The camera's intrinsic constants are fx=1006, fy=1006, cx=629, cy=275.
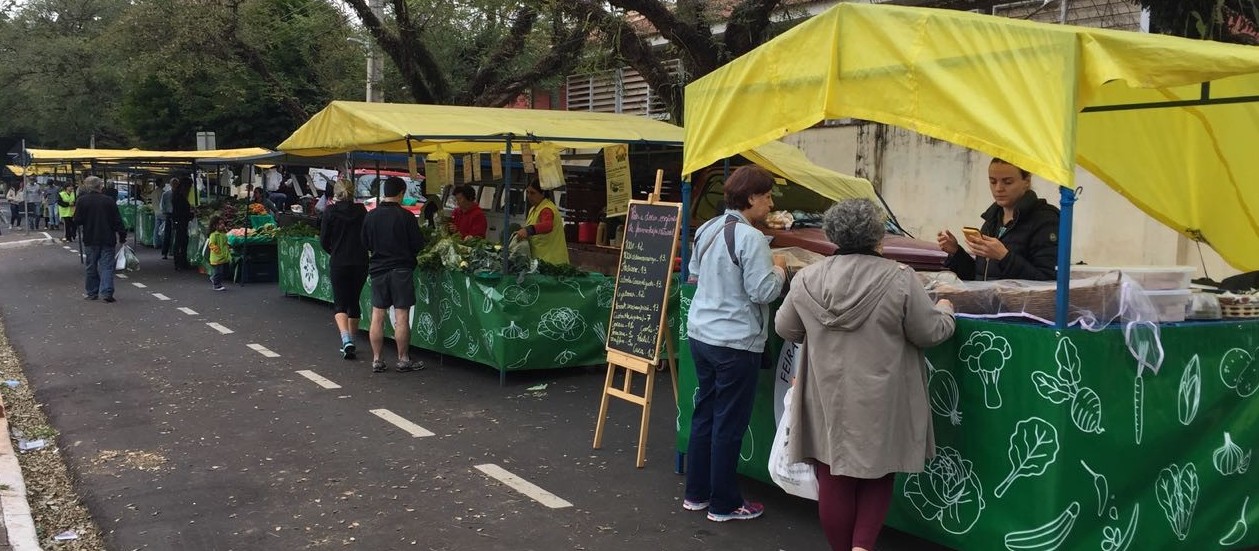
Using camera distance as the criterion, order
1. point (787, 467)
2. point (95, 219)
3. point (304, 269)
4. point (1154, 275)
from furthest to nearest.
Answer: point (304, 269), point (95, 219), point (787, 467), point (1154, 275)

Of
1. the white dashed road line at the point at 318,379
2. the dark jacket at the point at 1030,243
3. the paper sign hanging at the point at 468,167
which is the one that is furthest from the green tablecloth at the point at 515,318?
the dark jacket at the point at 1030,243

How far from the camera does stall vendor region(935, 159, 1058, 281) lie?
4.60 meters

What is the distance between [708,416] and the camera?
5.10m

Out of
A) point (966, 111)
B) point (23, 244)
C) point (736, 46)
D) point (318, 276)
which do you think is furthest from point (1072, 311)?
point (23, 244)

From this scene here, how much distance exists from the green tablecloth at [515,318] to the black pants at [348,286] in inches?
21.7

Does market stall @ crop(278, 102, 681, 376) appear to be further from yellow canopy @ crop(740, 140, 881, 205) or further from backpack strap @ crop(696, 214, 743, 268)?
backpack strap @ crop(696, 214, 743, 268)

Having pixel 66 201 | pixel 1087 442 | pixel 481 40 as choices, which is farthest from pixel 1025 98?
pixel 66 201

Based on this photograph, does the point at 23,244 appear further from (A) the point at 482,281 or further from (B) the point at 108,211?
(A) the point at 482,281

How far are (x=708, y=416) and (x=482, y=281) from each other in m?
4.07

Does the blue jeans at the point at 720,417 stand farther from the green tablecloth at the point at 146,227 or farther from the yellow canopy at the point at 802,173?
the green tablecloth at the point at 146,227

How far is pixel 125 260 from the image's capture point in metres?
16.6

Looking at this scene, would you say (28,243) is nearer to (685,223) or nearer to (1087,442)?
(685,223)

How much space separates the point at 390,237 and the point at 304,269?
5549 millimetres

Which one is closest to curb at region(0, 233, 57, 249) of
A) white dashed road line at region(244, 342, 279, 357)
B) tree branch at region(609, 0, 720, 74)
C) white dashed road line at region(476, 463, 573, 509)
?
white dashed road line at region(244, 342, 279, 357)
